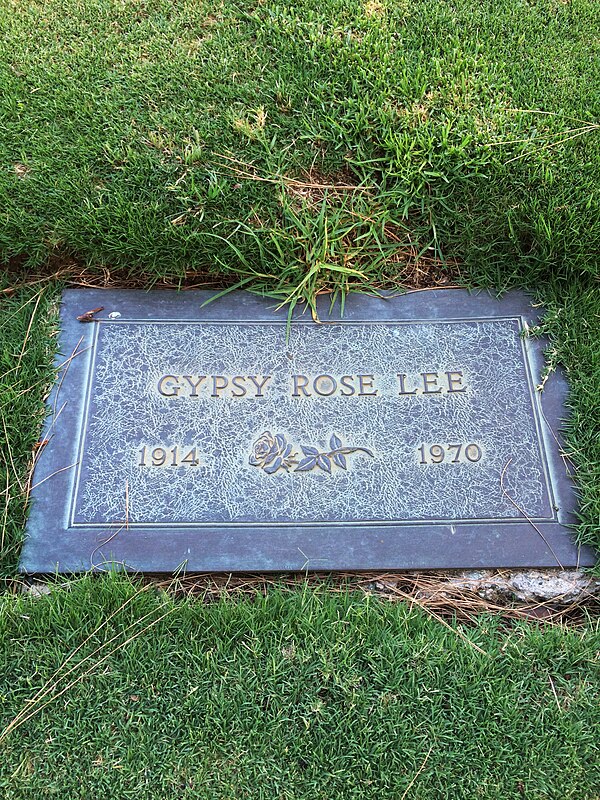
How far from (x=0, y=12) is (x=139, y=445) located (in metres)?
1.89

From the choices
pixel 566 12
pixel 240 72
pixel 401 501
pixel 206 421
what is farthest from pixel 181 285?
pixel 566 12

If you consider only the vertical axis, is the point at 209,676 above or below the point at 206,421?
below

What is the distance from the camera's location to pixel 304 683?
5.26 feet

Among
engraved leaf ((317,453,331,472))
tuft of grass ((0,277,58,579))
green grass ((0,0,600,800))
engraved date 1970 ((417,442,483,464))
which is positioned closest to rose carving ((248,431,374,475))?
engraved leaf ((317,453,331,472))

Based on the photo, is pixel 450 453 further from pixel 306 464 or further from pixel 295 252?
pixel 295 252

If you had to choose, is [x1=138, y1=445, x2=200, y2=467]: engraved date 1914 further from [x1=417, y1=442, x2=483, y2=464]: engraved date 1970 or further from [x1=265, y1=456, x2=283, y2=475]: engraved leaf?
[x1=417, y1=442, x2=483, y2=464]: engraved date 1970

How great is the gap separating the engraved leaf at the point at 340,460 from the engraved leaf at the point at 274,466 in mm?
170

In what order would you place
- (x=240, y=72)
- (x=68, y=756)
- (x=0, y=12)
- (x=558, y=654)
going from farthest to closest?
(x=0, y=12) < (x=240, y=72) < (x=558, y=654) < (x=68, y=756)

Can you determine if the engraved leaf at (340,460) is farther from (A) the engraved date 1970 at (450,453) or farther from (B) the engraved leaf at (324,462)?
(A) the engraved date 1970 at (450,453)

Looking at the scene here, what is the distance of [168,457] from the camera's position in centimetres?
190

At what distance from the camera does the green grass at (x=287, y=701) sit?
1.50m

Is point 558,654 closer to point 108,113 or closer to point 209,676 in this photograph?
point 209,676

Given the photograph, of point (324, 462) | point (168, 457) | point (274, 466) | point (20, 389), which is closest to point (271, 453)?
point (274, 466)

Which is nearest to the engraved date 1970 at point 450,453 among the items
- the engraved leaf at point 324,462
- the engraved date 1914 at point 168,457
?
the engraved leaf at point 324,462
